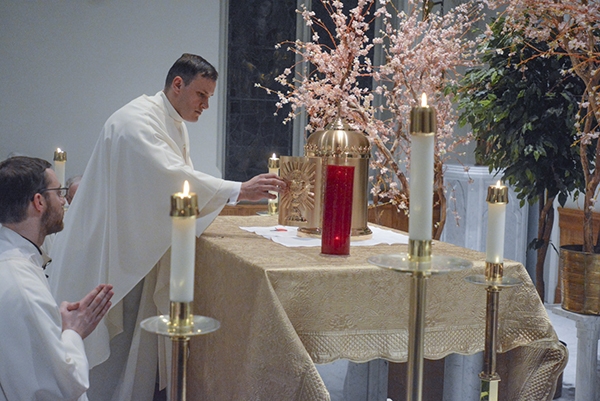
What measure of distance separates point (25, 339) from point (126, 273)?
4.40 ft

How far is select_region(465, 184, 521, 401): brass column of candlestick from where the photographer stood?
1.66 metres

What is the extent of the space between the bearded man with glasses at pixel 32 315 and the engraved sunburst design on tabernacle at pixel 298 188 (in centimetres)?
96

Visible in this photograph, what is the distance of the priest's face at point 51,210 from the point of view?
99.0 inches

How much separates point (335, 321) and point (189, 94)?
1845 millimetres

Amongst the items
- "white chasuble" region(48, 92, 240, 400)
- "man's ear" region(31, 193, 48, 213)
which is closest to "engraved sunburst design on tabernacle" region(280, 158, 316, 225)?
"white chasuble" region(48, 92, 240, 400)

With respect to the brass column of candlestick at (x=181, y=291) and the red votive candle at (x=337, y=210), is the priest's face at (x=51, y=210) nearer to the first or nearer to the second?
the red votive candle at (x=337, y=210)

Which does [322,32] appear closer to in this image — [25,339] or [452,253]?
[452,253]

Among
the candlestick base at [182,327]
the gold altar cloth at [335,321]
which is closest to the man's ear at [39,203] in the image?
the gold altar cloth at [335,321]

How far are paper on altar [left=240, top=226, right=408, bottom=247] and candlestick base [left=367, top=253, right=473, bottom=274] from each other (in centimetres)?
136

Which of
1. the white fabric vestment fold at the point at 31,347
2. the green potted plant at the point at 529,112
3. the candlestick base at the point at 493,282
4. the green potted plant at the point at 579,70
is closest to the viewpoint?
the candlestick base at the point at 493,282

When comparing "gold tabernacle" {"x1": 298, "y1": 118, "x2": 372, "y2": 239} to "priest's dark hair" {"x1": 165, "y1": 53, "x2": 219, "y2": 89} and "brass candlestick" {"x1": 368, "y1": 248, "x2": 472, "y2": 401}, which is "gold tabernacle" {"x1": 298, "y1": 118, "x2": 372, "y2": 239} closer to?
"priest's dark hair" {"x1": 165, "y1": 53, "x2": 219, "y2": 89}

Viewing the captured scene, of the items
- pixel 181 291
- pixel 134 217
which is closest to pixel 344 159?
pixel 134 217

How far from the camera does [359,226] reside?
3043 mm

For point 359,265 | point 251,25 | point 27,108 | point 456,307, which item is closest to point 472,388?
point 456,307
